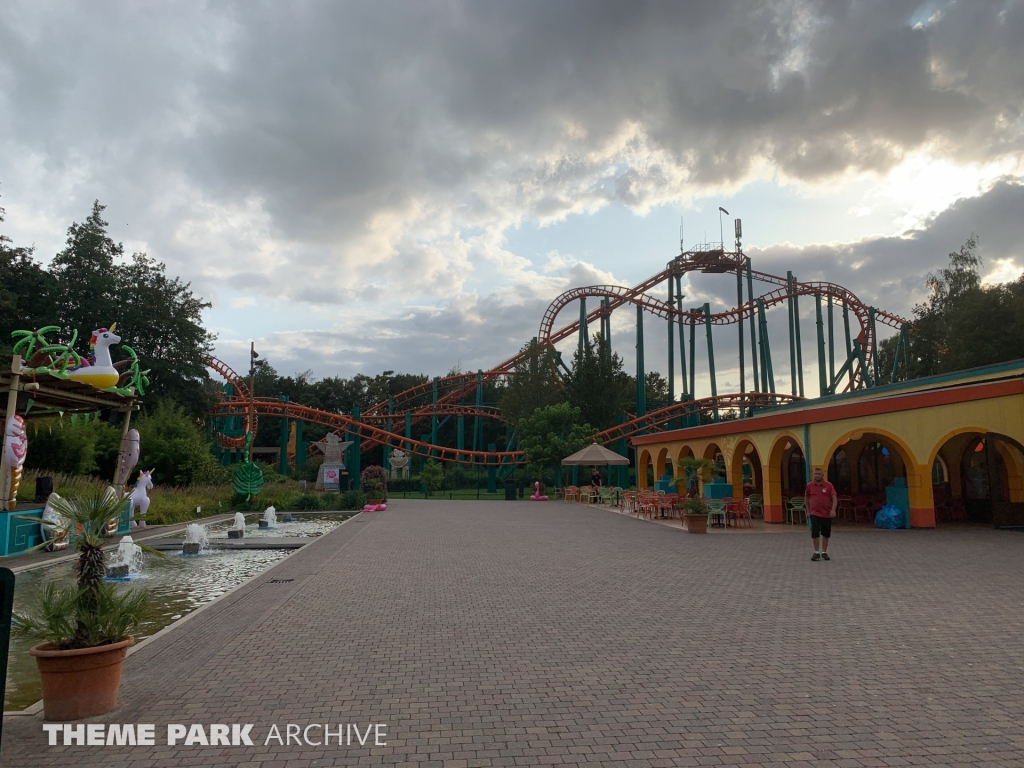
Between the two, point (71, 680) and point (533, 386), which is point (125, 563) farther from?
point (533, 386)

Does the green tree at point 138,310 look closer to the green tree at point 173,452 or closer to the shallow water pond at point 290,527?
the green tree at point 173,452

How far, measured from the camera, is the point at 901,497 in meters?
16.4

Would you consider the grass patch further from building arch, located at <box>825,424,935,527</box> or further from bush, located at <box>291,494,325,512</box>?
building arch, located at <box>825,424,935,527</box>

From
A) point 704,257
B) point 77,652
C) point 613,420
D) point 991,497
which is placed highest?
point 704,257

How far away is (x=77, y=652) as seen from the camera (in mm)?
4395

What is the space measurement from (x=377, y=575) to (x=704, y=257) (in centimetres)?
3587

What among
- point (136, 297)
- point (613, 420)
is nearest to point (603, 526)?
point (613, 420)

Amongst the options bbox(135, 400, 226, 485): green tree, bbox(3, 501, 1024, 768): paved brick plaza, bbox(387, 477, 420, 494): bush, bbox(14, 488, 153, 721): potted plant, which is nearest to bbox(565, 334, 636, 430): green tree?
bbox(387, 477, 420, 494): bush

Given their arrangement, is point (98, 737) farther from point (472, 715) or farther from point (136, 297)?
point (136, 297)

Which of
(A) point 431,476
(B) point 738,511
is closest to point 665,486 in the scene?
(B) point 738,511

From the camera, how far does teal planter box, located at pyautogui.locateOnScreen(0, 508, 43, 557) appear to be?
504 inches

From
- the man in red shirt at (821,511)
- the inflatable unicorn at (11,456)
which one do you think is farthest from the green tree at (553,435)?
the inflatable unicorn at (11,456)

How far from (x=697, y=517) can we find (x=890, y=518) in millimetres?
4557

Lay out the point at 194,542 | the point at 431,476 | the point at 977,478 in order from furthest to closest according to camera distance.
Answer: the point at 431,476 < the point at 977,478 < the point at 194,542
